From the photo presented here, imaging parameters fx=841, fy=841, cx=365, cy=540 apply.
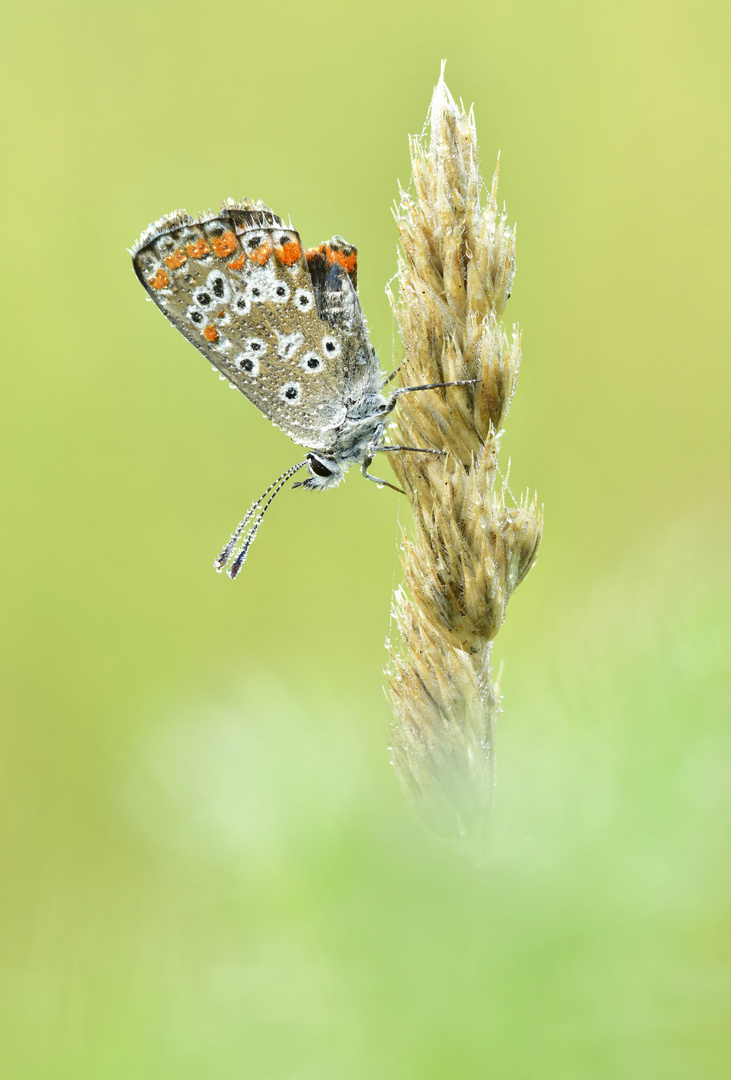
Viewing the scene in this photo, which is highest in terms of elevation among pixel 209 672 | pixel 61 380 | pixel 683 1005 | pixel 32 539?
pixel 61 380

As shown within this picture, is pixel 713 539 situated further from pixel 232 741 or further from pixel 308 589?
pixel 308 589

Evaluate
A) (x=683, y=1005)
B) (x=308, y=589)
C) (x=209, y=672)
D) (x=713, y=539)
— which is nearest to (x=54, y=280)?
(x=308, y=589)

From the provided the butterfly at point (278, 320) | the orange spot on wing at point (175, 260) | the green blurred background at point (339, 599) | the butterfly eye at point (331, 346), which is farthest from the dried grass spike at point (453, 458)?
the orange spot on wing at point (175, 260)

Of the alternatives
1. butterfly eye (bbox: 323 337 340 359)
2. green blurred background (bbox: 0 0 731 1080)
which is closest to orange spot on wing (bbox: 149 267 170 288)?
butterfly eye (bbox: 323 337 340 359)

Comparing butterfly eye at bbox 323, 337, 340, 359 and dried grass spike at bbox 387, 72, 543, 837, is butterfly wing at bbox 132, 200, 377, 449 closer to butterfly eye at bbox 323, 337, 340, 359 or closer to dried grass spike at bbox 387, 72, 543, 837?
butterfly eye at bbox 323, 337, 340, 359

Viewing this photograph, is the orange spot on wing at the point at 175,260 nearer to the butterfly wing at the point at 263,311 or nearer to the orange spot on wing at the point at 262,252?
the butterfly wing at the point at 263,311

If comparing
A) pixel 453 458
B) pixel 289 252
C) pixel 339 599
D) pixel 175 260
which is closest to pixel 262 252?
pixel 289 252

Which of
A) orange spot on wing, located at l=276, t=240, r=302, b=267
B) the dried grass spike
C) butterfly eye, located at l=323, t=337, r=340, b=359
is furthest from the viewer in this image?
butterfly eye, located at l=323, t=337, r=340, b=359

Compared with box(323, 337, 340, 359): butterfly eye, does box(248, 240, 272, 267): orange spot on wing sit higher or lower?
higher
